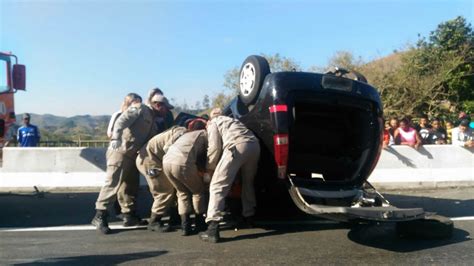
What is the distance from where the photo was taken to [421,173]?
31.9ft

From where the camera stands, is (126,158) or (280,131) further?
(126,158)

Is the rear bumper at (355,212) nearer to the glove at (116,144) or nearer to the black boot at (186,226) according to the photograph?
the black boot at (186,226)

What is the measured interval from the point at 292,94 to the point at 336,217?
Result: 55.3 inches

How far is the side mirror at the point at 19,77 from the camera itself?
9.69 m

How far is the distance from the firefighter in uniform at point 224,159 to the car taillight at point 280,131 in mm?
293

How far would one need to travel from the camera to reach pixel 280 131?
16.9 feet

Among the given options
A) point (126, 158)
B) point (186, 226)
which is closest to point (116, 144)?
point (126, 158)

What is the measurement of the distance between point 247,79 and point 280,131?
3.19ft

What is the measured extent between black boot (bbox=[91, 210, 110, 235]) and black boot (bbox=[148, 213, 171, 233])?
0.52 meters

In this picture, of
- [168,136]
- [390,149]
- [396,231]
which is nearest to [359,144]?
[396,231]

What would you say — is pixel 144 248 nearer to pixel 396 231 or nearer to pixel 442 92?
pixel 396 231

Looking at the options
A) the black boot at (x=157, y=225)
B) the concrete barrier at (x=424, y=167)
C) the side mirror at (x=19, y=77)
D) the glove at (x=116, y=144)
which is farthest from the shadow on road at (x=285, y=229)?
the side mirror at (x=19, y=77)

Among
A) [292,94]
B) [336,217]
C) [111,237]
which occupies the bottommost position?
[111,237]

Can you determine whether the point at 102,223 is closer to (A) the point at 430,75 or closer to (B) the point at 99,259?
(B) the point at 99,259
